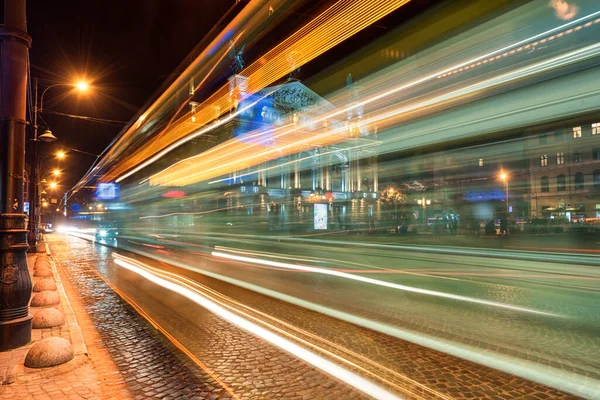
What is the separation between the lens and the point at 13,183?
5.00 metres

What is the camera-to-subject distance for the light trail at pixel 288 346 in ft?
12.0

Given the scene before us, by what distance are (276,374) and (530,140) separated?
1004cm

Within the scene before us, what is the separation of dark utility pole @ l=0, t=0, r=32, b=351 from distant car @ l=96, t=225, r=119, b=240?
25.4 m

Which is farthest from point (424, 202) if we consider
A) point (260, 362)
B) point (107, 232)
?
point (260, 362)

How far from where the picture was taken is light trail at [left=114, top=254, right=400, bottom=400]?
3658mm

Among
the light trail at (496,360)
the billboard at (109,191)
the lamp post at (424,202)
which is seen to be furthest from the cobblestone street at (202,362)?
the lamp post at (424,202)

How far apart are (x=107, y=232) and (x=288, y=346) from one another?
97.5 ft

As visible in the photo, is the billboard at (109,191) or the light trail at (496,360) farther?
the billboard at (109,191)

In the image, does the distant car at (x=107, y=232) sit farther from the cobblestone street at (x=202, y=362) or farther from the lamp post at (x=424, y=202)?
the lamp post at (x=424, y=202)

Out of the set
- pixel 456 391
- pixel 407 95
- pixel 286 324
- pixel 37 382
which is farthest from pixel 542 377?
pixel 407 95

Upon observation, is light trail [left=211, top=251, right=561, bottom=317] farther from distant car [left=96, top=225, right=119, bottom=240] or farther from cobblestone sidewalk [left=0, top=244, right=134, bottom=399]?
distant car [left=96, top=225, right=119, bottom=240]

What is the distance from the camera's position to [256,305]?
291 inches

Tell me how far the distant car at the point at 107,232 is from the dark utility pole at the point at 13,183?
25.4 m

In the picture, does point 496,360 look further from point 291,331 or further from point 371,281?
point 371,281
